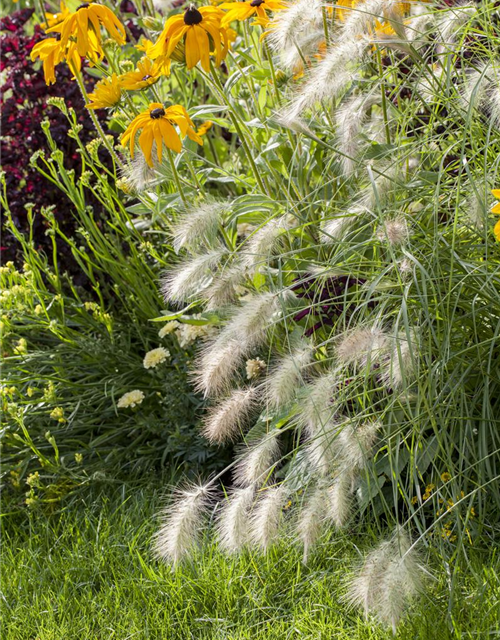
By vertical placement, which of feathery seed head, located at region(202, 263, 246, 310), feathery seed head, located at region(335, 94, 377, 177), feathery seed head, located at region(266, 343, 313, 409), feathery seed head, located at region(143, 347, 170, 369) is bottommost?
feathery seed head, located at region(143, 347, 170, 369)

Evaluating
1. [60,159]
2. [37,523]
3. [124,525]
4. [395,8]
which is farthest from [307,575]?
[60,159]

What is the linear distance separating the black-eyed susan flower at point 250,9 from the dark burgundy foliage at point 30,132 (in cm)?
134

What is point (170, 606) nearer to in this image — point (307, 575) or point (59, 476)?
point (307, 575)

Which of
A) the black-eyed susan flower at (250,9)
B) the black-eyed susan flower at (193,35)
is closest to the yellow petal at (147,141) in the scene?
the black-eyed susan flower at (193,35)

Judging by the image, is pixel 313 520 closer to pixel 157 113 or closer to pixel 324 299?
pixel 324 299

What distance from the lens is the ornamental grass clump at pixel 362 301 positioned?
6.21ft

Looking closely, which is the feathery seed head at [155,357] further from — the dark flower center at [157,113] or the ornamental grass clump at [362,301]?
the dark flower center at [157,113]

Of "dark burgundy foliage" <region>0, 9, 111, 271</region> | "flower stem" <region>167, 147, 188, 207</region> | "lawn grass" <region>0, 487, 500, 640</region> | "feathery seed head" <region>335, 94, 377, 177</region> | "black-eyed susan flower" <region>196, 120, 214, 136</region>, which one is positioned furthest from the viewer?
"dark burgundy foliage" <region>0, 9, 111, 271</region>

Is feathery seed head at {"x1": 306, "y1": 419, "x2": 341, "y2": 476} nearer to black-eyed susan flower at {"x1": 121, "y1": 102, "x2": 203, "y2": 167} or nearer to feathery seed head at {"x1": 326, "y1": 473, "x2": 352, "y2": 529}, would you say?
feathery seed head at {"x1": 326, "y1": 473, "x2": 352, "y2": 529}

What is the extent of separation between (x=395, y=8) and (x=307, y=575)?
1435 millimetres

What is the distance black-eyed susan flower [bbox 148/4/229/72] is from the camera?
232 cm

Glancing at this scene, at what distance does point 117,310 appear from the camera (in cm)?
366

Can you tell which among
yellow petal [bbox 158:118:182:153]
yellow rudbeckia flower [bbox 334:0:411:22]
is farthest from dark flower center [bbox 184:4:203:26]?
yellow rudbeckia flower [bbox 334:0:411:22]

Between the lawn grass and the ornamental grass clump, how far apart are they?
0.09 m
